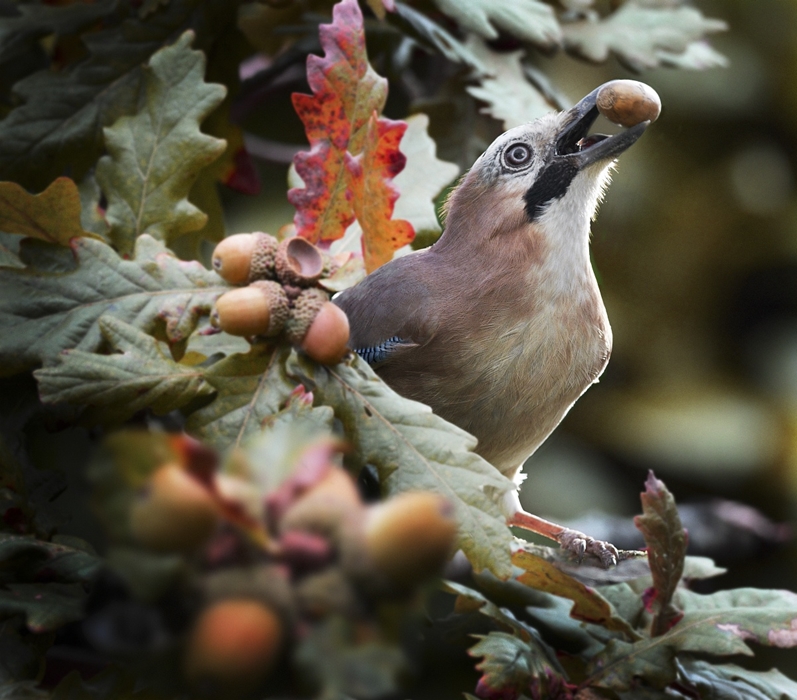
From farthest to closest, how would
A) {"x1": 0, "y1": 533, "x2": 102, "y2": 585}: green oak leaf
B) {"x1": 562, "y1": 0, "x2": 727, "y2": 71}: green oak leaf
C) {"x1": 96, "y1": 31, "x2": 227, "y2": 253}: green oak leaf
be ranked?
{"x1": 562, "y1": 0, "x2": 727, "y2": 71}: green oak leaf, {"x1": 96, "y1": 31, "x2": 227, "y2": 253}: green oak leaf, {"x1": 0, "y1": 533, "x2": 102, "y2": 585}: green oak leaf

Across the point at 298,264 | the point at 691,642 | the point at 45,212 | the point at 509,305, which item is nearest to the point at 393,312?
the point at 509,305

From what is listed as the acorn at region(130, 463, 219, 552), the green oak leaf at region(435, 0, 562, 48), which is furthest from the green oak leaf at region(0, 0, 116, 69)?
the acorn at region(130, 463, 219, 552)

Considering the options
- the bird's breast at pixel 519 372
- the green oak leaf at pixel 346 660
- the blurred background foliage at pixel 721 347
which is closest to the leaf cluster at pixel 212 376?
the green oak leaf at pixel 346 660

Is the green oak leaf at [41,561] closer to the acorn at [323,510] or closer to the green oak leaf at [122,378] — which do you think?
the green oak leaf at [122,378]

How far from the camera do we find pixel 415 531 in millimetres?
307

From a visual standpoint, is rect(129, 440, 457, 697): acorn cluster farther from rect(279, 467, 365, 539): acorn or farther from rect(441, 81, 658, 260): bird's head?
rect(441, 81, 658, 260): bird's head

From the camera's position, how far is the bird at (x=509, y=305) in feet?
3.40

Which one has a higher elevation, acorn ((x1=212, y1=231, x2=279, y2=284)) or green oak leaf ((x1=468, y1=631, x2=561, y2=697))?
acorn ((x1=212, y1=231, x2=279, y2=284))

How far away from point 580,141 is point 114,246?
0.55 m

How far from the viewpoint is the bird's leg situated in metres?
0.92

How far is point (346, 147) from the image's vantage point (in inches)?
38.5

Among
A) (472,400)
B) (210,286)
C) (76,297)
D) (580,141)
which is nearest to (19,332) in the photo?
(76,297)

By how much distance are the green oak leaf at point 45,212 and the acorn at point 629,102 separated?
21.0 inches

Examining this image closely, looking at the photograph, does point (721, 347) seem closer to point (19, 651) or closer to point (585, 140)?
point (585, 140)
